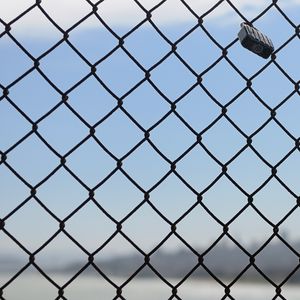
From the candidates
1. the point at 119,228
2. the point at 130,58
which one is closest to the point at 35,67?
the point at 130,58

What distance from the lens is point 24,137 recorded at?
227cm

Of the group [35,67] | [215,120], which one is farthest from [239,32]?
[35,67]

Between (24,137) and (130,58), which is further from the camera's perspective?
(130,58)

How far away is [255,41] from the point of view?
102 inches

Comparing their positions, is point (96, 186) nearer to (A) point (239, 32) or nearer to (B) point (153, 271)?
(B) point (153, 271)

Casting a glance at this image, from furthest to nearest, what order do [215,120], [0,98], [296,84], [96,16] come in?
[296,84] → [215,120] → [96,16] → [0,98]

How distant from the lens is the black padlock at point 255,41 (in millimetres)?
2592

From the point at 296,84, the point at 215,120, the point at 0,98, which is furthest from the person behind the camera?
the point at 296,84

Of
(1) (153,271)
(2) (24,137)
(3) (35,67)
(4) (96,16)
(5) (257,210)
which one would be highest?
(4) (96,16)

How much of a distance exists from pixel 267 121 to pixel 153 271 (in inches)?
25.5

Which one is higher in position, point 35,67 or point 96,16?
point 96,16

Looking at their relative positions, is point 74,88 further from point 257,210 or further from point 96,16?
point 257,210

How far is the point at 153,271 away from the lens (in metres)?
2.42

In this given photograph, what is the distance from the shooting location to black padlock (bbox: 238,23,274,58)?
2592 mm
